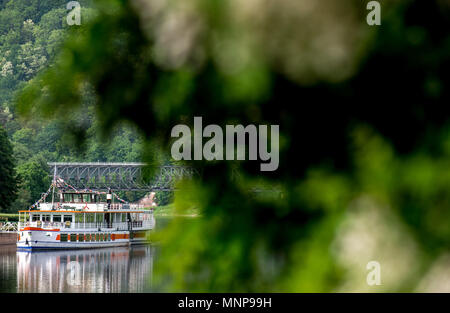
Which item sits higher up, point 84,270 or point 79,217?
point 79,217

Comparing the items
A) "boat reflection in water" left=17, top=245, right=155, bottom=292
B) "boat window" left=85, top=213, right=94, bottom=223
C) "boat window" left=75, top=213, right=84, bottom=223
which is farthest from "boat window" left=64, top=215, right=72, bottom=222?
"boat reflection in water" left=17, top=245, right=155, bottom=292

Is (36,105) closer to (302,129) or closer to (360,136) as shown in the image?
(302,129)

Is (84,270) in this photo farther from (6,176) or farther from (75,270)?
(6,176)

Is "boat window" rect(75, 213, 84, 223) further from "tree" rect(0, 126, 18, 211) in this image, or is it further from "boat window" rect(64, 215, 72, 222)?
"tree" rect(0, 126, 18, 211)

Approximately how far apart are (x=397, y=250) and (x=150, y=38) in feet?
2.02

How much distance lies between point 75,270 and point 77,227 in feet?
41.6

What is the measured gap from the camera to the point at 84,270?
34.8 m

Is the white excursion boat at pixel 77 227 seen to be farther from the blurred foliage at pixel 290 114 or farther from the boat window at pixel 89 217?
the blurred foliage at pixel 290 114

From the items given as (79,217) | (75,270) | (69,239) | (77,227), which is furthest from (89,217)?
(75,270)

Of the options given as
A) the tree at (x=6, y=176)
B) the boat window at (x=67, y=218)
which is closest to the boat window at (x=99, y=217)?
the boat window at (x=67, y=218)

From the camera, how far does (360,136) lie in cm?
142

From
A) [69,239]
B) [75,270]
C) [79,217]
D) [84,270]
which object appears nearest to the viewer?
[75,270]

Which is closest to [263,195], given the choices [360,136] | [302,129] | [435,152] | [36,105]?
[302,129]

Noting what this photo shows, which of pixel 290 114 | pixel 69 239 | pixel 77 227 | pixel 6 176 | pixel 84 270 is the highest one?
pixel 6 176
